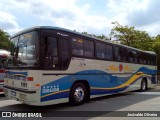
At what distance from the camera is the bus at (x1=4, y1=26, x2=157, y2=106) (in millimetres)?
8125

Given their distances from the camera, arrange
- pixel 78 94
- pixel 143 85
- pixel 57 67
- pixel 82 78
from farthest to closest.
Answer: pixel 143 85
pixel 82 78
pixel 78 94
pixel 57 67

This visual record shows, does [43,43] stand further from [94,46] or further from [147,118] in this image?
[147,118]

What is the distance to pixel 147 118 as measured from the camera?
7938 mm

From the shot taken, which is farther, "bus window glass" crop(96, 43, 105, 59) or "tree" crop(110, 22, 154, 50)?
"tree" crop(110, 22, 154, 50)

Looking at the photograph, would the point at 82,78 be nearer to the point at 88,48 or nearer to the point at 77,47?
the point at 77,47

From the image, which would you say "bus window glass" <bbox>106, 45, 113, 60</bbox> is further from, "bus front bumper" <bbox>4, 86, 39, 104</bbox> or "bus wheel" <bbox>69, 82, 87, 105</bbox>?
"bus front bumper" <bbox>4, 86, 39, 104</bbox>

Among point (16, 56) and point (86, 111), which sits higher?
point (16, 56)

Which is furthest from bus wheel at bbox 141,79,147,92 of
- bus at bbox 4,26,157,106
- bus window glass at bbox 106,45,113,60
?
bus window glass at bbox 106,45,113,60

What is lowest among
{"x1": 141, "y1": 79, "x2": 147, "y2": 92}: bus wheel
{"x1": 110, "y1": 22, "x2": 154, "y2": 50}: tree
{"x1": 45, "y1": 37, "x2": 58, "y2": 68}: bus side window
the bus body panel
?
{"x1": 141, "y1": 79, "x2": 147, "y2": 92}: bus wheel

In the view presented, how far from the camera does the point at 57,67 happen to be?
8.80 metres

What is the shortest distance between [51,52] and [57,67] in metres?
0.64

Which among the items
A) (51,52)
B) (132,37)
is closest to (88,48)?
(51,52)

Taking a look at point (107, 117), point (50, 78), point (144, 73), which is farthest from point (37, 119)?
point (144, 73)

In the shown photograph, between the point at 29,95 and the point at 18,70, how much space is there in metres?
1.25
